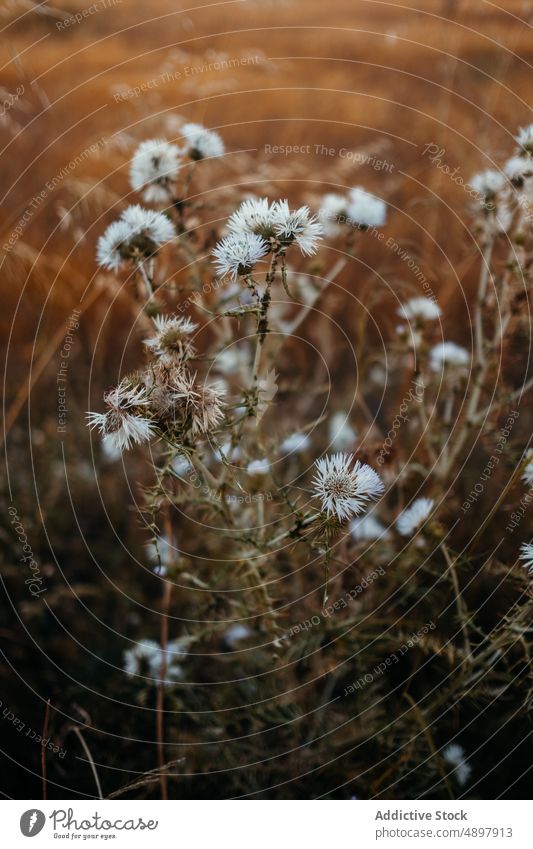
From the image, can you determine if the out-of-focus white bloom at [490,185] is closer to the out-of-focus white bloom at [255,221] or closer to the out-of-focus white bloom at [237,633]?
the out-of-focus white bloom at [255,221]

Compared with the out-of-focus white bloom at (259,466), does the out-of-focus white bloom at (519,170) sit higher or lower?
higher

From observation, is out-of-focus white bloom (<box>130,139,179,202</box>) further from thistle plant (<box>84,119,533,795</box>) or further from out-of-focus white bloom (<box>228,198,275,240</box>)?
out-of-focus white bloom (<box>228,198,275,240</box>)

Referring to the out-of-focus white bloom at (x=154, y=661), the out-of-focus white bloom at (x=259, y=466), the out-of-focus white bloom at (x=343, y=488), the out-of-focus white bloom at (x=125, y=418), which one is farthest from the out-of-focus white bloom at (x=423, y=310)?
the out-of-focus white bloom at (x=154, y=661)

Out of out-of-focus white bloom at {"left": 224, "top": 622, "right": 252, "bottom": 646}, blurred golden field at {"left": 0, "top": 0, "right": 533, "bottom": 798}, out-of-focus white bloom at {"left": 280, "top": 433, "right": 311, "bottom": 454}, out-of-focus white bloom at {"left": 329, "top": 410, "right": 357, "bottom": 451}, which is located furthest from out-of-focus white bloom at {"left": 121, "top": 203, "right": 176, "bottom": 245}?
out-of-focus white bloom at {"left": 224, "top": 622, "right": 252, "bottom": 646}

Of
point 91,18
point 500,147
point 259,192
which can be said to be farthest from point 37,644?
point 91,18

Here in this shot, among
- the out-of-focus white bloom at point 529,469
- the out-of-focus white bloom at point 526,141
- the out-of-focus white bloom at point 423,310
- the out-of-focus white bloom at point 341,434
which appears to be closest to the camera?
the out-of-focus white bloom at point 529,469

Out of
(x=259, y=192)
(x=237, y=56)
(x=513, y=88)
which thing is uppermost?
(x=237, y=56)
